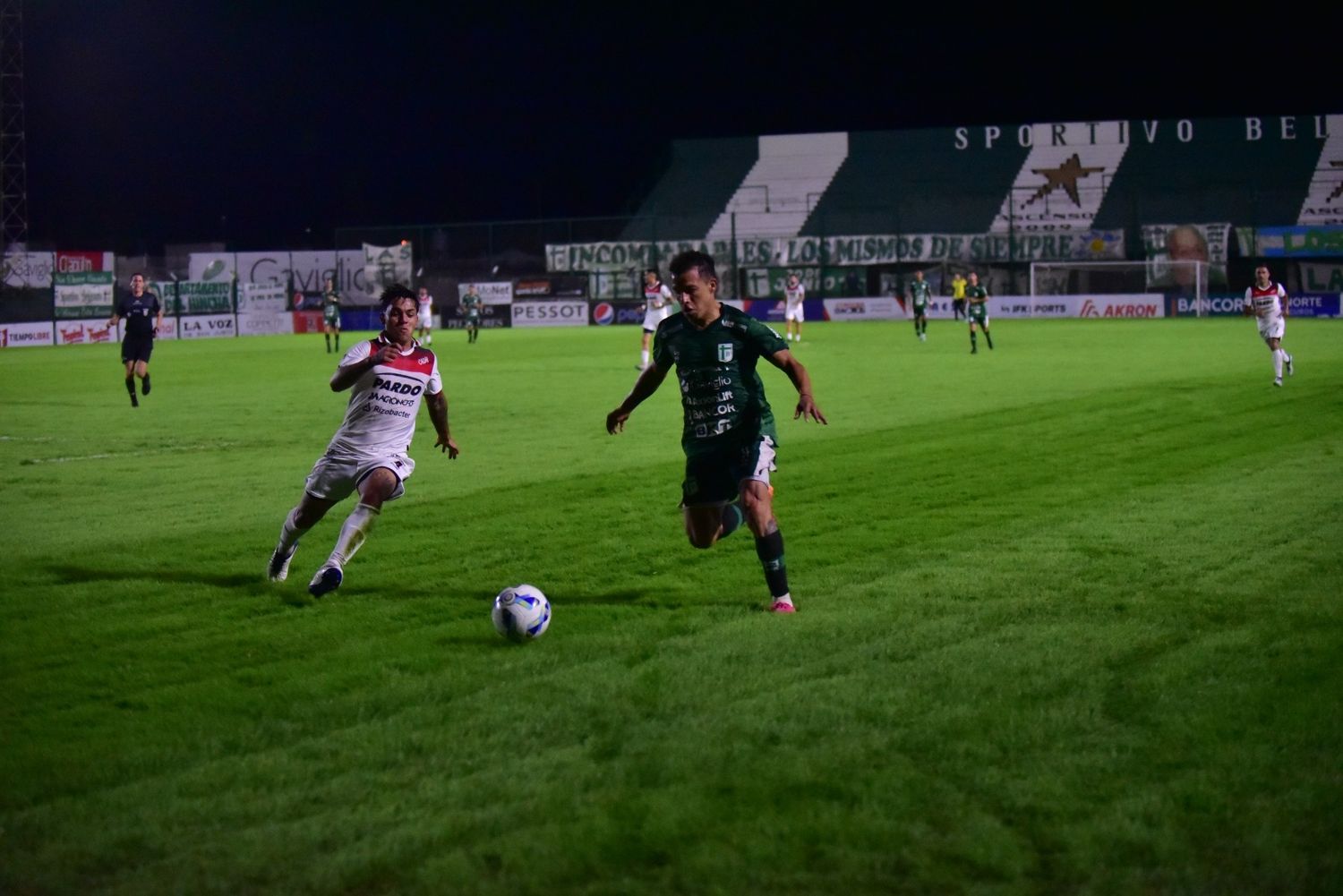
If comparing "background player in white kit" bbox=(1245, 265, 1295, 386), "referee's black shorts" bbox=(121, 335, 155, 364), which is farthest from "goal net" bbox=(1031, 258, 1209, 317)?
"referee's black shorts" bbox=(121, 335, 155, 364)

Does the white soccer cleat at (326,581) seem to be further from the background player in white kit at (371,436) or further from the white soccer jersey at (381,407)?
the white soccer jersey at (381,407)

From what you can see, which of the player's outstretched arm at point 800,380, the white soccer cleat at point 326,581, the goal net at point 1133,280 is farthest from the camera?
the goal net at point 1133,280

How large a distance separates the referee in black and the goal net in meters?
41.4

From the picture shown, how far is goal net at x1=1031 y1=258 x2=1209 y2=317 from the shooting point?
55.2 m

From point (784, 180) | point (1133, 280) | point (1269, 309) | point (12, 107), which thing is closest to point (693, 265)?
point (1269, 309)

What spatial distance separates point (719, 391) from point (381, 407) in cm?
217

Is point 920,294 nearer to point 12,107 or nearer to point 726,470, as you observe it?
point 726,470

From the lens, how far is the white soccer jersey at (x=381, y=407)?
8766 millimetres

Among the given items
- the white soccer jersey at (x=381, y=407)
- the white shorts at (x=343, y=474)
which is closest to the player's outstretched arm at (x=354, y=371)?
the white soccer jersey at (x=381, y=407)

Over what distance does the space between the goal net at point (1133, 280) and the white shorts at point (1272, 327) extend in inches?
1297

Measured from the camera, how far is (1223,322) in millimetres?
47094

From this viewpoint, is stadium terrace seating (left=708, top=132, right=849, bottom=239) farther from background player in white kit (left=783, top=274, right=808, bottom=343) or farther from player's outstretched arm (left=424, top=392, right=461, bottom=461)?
player's outstretched arm (left=424, top=392, right=461, bottom=461)

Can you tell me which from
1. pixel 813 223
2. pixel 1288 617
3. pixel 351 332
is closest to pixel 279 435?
pixel 1288 617

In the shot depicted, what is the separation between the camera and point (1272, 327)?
75.6 feet
